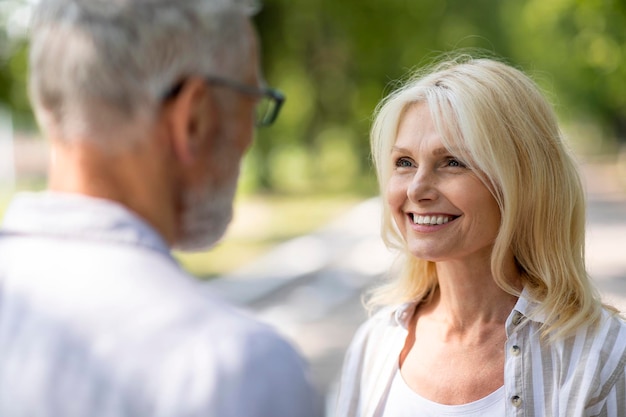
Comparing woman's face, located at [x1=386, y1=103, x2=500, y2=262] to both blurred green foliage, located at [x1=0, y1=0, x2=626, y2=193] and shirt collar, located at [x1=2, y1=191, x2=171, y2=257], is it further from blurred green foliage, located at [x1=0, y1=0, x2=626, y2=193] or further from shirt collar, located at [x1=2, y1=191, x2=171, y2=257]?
blurred green foliage, located at [x1=0, y1=0, x2=626, y2=193]

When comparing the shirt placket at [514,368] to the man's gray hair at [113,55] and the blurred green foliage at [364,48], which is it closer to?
the man's gray hair at [113,55]

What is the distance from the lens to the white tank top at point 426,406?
7.68 feet

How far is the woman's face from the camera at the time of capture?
2.46m

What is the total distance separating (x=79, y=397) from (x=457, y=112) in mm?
1485

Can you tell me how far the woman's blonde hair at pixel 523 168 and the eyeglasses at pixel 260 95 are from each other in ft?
2.36

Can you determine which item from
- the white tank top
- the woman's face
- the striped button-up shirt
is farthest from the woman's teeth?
the white tank top

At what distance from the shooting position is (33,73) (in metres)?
1.43

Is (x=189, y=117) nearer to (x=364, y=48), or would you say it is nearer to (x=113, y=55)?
(x=113, y=55)

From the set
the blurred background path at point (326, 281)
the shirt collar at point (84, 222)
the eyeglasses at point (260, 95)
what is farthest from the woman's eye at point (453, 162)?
the blurred background path at point (326, 281)

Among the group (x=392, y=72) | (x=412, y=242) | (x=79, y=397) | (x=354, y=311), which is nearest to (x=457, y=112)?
(x=412, y=242)

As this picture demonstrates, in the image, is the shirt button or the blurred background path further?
the blurred background path

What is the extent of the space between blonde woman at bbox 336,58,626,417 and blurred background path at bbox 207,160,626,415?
3.93 metres

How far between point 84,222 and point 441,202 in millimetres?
1355

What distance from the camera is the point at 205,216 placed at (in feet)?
5.07
